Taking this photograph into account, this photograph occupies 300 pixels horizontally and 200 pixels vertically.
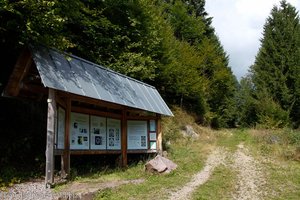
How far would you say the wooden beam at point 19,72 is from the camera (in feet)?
34.0

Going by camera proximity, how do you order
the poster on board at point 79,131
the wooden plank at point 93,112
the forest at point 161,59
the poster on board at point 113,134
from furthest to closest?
the poster on board at point 113,134
the wooden plank at point 93,112
the poster on board at point 79,131
the forest at point 161,59

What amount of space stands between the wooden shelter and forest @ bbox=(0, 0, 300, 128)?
35.0 inches

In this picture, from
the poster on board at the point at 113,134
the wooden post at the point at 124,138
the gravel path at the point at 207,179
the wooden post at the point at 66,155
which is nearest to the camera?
the gravel path at the point at 207,179

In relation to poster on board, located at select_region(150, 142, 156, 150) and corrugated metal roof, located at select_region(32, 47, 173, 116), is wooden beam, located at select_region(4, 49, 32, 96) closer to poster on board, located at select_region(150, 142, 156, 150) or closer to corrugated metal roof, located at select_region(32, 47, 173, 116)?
corrugated metal roof, located at select_region(32, 47, 173, 116)

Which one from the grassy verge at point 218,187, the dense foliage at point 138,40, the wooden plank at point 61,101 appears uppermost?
the dense foliage at point 138,40

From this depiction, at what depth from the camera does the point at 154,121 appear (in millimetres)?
15492

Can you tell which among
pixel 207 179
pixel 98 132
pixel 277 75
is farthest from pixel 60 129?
pixel 277 75

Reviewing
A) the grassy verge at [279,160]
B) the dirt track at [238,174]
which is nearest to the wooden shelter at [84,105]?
the dirt track at [238,174]

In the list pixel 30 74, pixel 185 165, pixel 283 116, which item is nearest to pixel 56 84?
pixel 30 74

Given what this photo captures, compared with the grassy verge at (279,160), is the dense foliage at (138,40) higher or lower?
higher

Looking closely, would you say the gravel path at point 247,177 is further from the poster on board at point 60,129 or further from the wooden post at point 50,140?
the poster on board at point 60,129

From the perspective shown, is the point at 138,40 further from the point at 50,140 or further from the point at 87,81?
the point at 50,140

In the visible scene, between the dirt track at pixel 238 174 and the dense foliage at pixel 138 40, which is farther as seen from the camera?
the dense foliage at pixel 138 40

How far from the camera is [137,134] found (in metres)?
14.7
